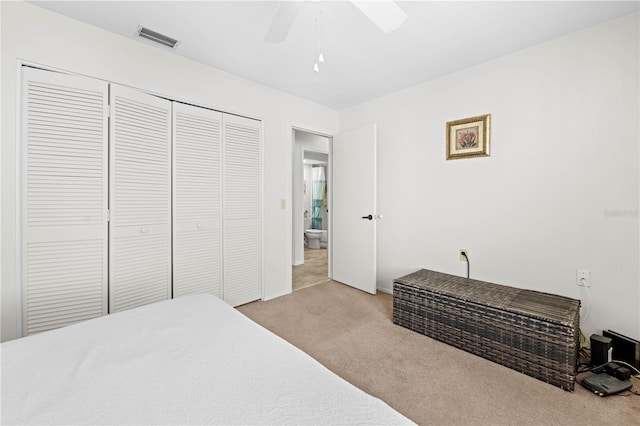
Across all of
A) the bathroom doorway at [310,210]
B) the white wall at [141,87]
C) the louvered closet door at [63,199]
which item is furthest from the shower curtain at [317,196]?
the louvered closet door at [63,199]

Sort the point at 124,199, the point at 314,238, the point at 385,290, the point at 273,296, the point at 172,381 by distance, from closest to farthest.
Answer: the point at 172,381 → the point at 124,199 → the point at 273,296 → the point at 385,290 → the point at 314,238

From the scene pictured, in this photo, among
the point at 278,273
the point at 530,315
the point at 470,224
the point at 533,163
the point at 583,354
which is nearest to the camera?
the point at 530,315

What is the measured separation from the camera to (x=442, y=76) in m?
2.89

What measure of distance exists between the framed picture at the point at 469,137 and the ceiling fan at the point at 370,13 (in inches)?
61.3

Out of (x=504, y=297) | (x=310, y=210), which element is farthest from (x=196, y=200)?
(x=310, y=210)

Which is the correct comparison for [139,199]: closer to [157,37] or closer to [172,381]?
[157,37]

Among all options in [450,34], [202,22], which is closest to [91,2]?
[202,22]

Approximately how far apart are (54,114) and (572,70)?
3.84 metres

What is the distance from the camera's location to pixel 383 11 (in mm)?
1437

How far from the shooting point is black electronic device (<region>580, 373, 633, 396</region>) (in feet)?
5.29

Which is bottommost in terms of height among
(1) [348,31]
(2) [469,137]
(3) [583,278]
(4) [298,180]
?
(3) [583,278]

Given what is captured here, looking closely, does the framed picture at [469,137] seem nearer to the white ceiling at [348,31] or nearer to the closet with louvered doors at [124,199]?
the white ceiling at [348,31]

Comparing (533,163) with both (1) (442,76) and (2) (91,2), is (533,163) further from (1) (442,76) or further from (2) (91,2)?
(2) (91,2)

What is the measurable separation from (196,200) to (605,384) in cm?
327
